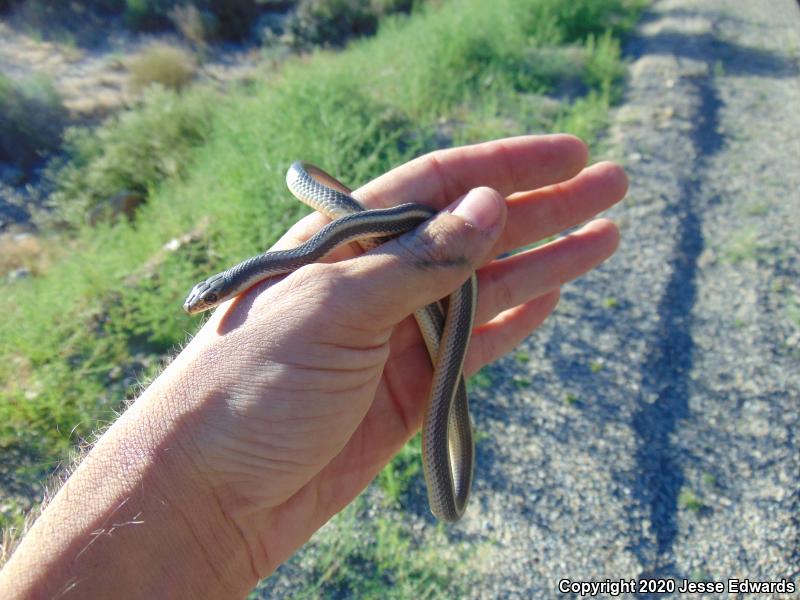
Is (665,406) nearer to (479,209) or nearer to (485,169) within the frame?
(485,169)

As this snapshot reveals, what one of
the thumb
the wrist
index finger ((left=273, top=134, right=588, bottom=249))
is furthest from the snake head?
→ index finger ((left=273, top=134, right=588, bottom=249))

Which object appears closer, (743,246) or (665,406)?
(665,406)

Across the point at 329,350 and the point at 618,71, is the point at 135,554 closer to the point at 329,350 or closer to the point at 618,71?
the point at 329,350

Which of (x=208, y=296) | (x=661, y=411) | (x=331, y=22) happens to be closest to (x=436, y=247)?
(x=208, y=296)

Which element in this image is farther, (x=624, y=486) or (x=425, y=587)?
(x=624, y=486)

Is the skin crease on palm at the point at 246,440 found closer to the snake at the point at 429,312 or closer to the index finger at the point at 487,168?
the snake at the point at 429,312

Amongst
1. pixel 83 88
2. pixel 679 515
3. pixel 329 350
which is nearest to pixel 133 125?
pixel 83 88
